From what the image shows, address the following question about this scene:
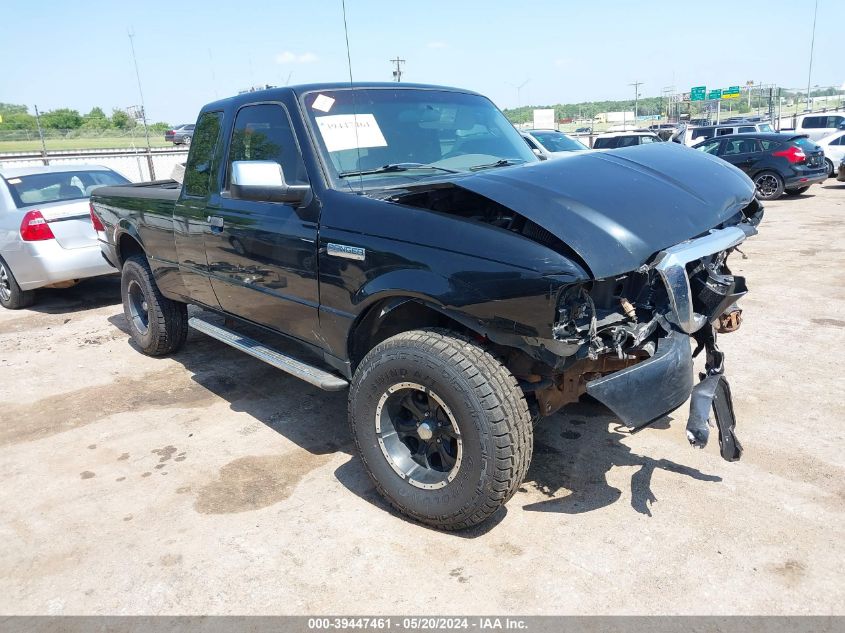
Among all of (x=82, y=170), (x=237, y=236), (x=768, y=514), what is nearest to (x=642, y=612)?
(x=768, y=514)

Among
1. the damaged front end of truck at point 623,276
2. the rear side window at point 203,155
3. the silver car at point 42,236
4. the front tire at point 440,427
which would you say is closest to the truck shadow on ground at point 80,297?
the silver car at point 42,236

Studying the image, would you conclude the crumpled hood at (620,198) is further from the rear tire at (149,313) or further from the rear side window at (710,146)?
the rear side window at (710,146)

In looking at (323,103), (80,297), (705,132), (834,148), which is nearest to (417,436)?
(323,103)

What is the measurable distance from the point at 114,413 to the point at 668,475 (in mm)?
3723

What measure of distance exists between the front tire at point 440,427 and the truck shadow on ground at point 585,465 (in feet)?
1.71

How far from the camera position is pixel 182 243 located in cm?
463

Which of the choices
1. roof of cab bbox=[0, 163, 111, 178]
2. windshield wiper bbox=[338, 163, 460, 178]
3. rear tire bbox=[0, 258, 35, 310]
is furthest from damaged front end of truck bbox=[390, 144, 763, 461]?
roof of cab bbox=[0, 163, 111, 178]

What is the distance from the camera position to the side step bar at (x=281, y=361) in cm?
345

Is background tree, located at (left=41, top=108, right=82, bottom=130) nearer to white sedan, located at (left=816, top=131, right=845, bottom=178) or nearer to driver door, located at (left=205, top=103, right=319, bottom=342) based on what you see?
white sedan, located at (left=816, top=131, right=845, bottom=178)

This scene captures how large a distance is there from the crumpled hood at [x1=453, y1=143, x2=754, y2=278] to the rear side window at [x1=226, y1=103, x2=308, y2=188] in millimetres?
1153

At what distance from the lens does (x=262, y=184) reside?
3.28 metres

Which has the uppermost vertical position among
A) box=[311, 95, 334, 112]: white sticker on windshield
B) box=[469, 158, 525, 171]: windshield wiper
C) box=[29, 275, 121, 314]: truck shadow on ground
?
box=[311, 95, 334, 112]: white sticker on windshield

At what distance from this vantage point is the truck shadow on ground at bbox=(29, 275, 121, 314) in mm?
7789

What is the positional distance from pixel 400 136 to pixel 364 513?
2.11 meters
